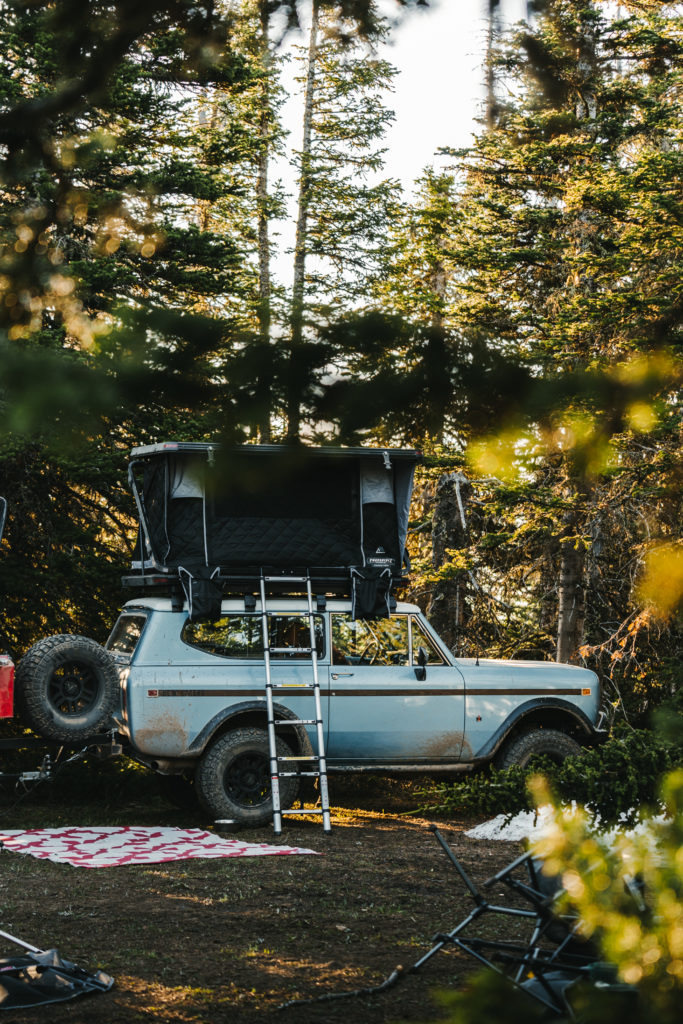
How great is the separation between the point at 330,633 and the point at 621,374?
6.20 m

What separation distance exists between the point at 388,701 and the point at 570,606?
4963 mm

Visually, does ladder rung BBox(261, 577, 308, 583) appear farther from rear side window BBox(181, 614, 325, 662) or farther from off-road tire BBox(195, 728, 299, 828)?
off-road tire BBox(195, 728, 299, 828)

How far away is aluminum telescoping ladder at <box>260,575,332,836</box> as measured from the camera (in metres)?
8.38

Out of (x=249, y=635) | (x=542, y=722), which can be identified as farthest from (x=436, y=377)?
(x=542, y=722)

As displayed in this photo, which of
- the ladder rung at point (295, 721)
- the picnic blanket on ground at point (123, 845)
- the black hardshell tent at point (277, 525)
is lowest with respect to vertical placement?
the picnic blanket on ground at point (123, 845)

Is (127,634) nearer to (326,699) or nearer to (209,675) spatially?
(209,675)

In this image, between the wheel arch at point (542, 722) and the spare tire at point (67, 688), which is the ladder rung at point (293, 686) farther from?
the wheel arch at point (542, 722)

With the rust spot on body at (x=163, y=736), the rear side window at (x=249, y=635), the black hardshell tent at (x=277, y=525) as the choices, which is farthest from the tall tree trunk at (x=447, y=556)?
the rust spot on body at (x=163, y=736)

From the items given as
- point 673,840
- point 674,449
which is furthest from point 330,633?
point 673,840

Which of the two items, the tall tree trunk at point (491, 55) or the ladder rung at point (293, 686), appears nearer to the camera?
the tall tree trunk at point (491, 55)

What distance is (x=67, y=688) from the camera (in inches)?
331

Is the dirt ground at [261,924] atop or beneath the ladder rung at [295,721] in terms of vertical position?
beneath

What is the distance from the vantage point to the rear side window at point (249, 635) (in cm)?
883

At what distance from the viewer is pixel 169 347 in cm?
307
